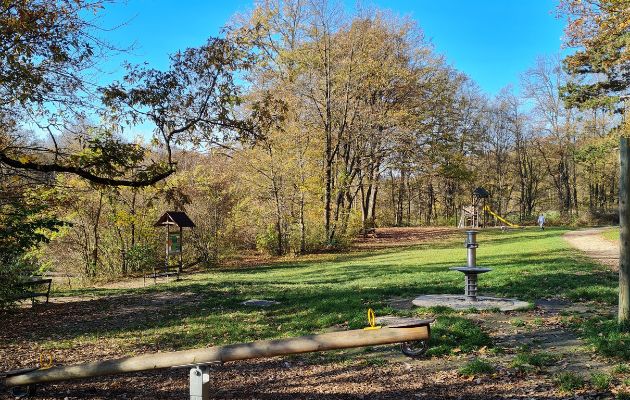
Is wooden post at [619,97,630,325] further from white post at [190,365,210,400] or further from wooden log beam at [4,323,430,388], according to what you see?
white post at [190,365,210,400]

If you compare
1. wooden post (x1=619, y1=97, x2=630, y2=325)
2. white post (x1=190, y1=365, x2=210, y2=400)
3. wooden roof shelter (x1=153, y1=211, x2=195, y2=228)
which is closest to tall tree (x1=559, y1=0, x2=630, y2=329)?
wooden post (x1=619, y1=97, x2=630, y2=325)

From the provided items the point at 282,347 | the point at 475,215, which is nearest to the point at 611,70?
the point at 475,215

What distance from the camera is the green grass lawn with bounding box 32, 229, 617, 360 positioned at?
7.62 metres

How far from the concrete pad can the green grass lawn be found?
0.54 meters

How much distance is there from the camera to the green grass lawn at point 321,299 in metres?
7.62

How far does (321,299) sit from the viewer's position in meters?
10.3

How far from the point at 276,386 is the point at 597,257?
13300mm

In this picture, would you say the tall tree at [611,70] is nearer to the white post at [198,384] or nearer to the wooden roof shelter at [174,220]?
the white post at [198,384]

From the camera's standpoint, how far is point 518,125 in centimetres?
4925

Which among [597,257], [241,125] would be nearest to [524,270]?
[597,257]

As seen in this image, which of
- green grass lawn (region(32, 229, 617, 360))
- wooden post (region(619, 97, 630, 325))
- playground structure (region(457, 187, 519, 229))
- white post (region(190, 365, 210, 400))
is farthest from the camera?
playground structure (region(457, 187, 519, 229))

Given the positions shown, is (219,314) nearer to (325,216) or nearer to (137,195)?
(137,195)

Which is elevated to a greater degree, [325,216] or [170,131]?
[170,131]

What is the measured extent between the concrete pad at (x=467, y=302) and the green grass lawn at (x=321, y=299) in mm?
540
